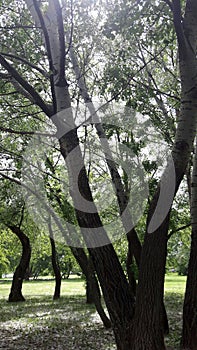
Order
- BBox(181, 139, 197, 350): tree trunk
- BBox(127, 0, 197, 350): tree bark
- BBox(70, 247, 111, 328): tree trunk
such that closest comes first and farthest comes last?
BBox(127, 0, 197, 350): tree bark < BBox(181, 139, 197, 350): tree trunk < BBox(70, 247, 111, 328): tree trunk

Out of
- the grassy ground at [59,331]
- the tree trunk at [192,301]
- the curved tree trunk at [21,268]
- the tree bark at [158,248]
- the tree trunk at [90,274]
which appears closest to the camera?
the tree bark at [158,248]

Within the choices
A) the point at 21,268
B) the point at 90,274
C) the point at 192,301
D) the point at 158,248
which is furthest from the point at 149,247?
the point at 21,268

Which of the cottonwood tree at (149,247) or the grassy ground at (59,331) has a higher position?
the cottonwood tree at (149,247)

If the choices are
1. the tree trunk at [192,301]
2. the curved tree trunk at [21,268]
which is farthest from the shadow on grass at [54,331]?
the curved tree trunk at [21,268]

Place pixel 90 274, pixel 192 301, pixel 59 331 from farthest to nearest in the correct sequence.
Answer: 1. pixel 59 331
2. pixel 90 274
3. pixel 192 301

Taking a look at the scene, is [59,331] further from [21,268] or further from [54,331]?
[21,268]

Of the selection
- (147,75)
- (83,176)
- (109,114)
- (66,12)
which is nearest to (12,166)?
(109,114)

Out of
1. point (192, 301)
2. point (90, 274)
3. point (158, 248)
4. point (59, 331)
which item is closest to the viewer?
point (158, 248)

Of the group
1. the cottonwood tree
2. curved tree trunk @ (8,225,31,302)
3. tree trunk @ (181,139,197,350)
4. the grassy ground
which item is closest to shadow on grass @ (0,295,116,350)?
the grassy ground

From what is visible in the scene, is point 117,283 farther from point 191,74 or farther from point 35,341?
point 35,341

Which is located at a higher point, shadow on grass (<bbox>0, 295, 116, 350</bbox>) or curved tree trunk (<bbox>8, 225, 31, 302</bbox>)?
curved tree trunk (<bbox>8, 225, 31, 302</bbox>)

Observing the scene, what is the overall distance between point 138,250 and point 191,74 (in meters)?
4.19

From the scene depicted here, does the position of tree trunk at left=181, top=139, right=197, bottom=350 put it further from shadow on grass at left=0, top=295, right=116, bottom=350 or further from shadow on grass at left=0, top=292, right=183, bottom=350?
shadow on grass at left=0, top=295, right=116, bottom=350

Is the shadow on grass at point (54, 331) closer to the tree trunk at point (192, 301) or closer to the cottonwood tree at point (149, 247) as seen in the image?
the tree trunk at point (192, 301)
